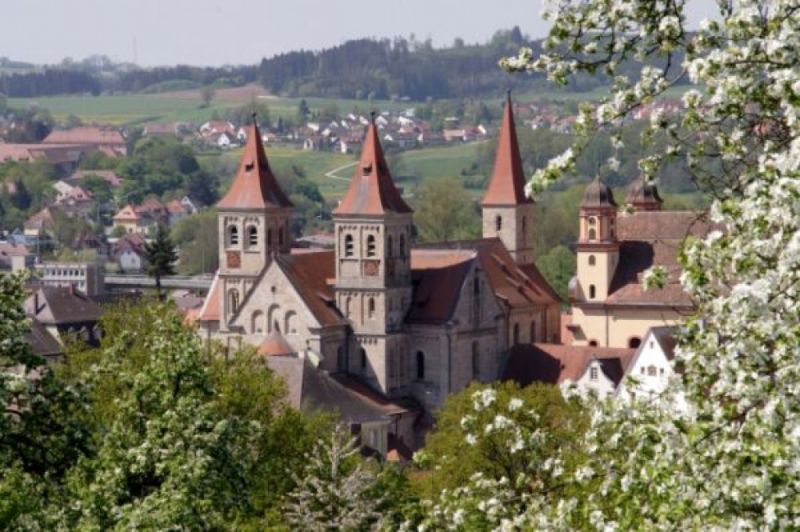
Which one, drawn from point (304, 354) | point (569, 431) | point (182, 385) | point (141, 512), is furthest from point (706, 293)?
point (304, 354)

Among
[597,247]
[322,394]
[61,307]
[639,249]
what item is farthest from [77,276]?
[322,394]

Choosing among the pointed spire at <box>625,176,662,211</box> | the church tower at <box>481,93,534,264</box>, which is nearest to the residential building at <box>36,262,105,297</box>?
the church tower at <box>481,93,534,264</box>

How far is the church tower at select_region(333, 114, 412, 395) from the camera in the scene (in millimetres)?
74562

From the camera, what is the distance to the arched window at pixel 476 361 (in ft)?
253

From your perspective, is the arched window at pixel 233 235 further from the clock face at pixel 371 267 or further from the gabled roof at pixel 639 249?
the gabled roof at pixel 639 249

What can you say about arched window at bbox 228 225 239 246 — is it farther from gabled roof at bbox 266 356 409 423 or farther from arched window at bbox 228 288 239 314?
gabled roof at bbox 266 356 409 423

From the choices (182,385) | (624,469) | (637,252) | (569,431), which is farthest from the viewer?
(637,252)

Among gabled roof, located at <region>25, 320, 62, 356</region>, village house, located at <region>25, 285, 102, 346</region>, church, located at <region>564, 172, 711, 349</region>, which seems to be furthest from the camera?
village house, located at <region>25, 285, 102, 346</region>

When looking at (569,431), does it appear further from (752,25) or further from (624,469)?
(752,25)

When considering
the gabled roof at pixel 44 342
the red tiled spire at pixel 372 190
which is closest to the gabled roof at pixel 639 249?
the red tiled spire at pixel 372 190

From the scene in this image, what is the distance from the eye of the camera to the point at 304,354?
73188mm

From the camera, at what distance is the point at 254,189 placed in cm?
7825

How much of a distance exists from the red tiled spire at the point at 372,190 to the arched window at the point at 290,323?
3.40m

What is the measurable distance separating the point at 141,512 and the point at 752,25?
11.6 meters
